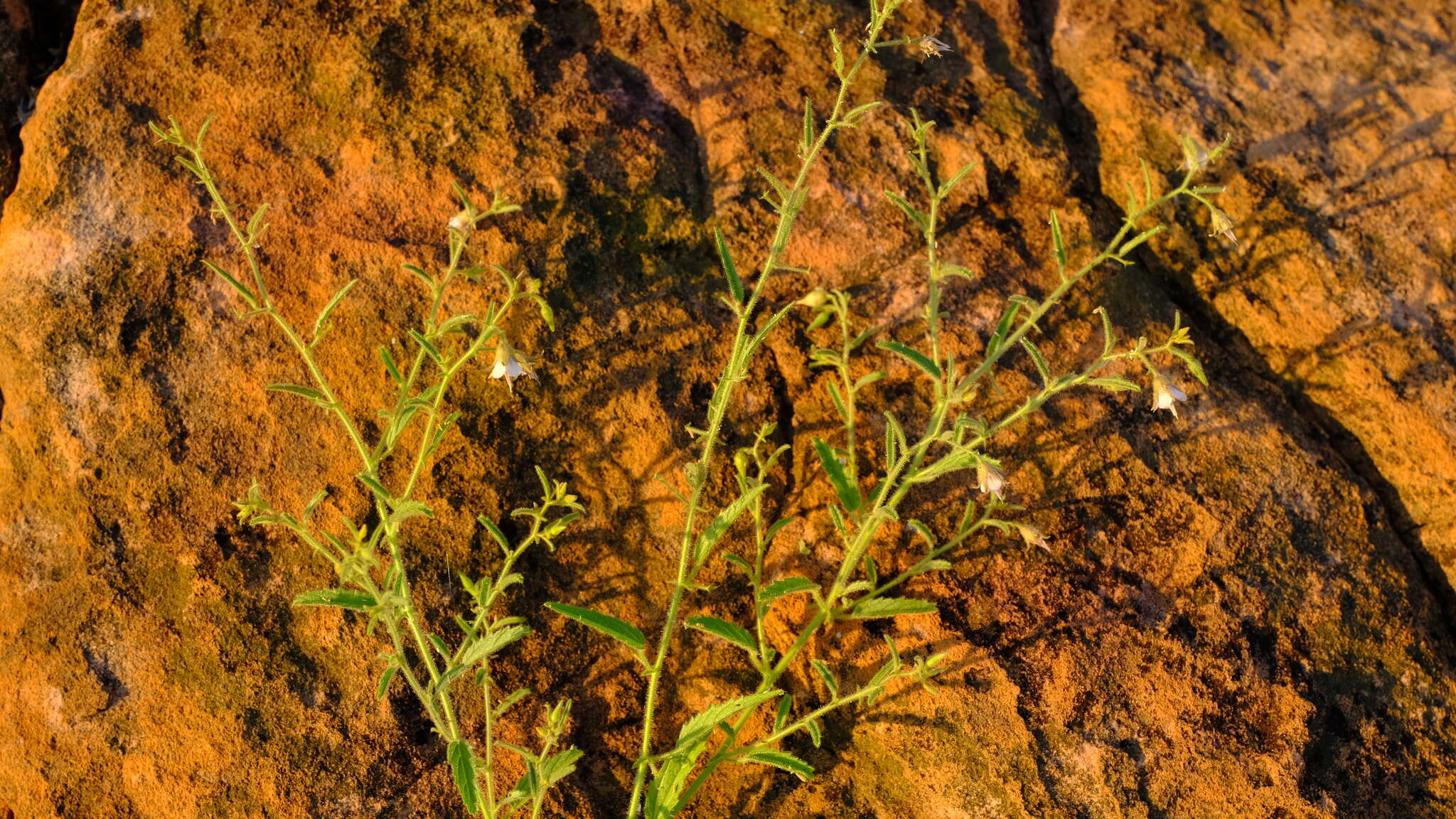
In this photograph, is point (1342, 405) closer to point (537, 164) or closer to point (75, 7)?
point (537, 164)

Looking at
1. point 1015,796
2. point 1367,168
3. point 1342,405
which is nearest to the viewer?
point 1015,796

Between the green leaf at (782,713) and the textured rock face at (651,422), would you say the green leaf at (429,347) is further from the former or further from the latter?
the green leaf at (782,713)

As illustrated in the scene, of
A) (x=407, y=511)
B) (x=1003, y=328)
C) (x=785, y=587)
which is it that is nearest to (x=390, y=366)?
(x=407, y=511)

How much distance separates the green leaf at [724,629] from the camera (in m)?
2.28

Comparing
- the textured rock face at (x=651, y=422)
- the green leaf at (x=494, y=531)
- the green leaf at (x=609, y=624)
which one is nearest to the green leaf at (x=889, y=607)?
the textured rock face at (x=651, y=422)

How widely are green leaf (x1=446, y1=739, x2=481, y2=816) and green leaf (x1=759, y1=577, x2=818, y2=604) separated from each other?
692 mm

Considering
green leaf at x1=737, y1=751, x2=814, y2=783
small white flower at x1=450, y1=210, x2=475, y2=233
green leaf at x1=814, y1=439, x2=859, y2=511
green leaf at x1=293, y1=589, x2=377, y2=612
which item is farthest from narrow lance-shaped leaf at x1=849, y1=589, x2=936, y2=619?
small white flower at x1=450, y1=210, x2=475, y2=233

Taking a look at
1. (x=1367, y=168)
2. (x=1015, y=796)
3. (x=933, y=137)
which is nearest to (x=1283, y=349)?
(x=1367, y=168)

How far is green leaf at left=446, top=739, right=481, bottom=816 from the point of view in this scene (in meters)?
2.02

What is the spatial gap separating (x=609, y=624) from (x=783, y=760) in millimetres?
445

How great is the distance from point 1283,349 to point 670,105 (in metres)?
1.84

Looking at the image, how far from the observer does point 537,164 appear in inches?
111

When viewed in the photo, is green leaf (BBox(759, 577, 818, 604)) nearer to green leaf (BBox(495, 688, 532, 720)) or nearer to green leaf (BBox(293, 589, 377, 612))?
green leaf (BBox(495, 688, 532, 720))

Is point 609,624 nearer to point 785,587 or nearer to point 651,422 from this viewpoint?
point 785,587
